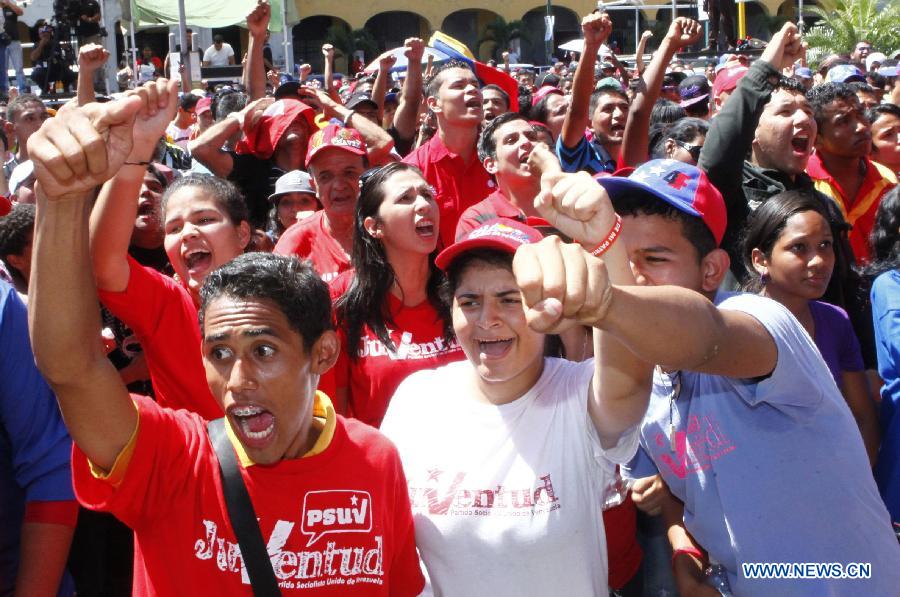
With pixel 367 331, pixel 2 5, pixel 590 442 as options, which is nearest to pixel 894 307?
pixel 590 442

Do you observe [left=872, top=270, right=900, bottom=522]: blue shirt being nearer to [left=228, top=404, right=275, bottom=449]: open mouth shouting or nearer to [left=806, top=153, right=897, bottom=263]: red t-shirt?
[left=806, top=153, right=897, bottom=263]: red t-shirt

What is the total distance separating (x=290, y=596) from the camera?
213 centimetres

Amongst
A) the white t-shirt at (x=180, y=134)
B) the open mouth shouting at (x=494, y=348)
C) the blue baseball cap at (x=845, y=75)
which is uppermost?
the blue baseball cap at (x=845, y=75)

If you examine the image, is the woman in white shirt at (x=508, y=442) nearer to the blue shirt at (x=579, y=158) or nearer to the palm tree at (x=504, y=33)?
the blue shirt at (x=579, y=158)

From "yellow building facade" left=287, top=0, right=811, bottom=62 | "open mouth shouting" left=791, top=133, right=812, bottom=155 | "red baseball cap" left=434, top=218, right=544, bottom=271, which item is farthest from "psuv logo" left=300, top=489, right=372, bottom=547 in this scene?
"yellow building facade" left=287, top=0, right=811, bottom=62

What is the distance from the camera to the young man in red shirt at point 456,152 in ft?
16.7

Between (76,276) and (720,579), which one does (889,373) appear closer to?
(720,579)

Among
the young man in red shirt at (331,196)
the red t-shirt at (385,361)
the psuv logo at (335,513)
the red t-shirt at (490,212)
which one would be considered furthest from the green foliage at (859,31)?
the psuv logo at (335,513)

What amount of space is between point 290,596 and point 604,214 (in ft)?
3.53

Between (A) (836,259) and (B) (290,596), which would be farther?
(A) (836,259)

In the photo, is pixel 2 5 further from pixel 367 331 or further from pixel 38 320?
pixel 38 320

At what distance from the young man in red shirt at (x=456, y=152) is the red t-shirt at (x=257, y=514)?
2904 mm

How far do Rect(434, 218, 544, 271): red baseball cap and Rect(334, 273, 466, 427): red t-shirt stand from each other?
625 millimetres

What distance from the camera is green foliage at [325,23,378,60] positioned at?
35.3 m
